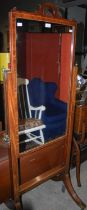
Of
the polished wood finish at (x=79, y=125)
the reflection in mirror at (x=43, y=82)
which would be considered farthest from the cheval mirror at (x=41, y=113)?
the polished wood finish at (x=79, y=125)

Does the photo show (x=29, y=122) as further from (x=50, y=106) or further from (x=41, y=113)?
(x=50, y=106)

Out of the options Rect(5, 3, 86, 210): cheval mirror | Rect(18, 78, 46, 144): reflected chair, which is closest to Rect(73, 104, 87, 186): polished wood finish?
Rect(5, 3, 86, 210): cheval mirror

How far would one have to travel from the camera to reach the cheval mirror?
1111 mm

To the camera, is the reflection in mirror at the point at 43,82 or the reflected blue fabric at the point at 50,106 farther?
the reflected blue fabric at the point at 50,106

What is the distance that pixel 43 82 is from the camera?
96.0 inches

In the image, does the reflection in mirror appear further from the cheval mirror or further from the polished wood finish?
the polished wood finish

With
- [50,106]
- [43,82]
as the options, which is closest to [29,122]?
[50,106]

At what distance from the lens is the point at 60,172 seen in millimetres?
1682

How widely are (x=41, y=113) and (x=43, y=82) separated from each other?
2.07ft

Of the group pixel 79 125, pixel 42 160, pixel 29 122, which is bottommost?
pixel 42 160

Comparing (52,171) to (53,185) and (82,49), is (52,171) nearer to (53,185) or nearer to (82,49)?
(53,185)

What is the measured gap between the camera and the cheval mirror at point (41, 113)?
3.65 feet

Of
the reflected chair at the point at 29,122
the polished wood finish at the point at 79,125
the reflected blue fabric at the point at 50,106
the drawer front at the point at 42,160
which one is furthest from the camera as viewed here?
the polished wood finish at the point at 79,125

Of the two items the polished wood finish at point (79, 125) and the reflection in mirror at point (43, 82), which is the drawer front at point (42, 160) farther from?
the polished wood finish at point (79, 125)
